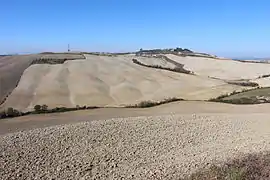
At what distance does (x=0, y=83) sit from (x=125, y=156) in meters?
27.7

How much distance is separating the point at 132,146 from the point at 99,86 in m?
24.9

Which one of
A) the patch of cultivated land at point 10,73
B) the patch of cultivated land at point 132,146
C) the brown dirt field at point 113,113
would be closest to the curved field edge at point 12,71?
the patch of cultivated land at point 10,73

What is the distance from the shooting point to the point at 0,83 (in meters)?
37.0

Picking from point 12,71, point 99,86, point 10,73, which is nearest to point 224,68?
point 99,86

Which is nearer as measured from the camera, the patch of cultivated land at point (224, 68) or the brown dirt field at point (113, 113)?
the brown dirt field at point (113, 113)

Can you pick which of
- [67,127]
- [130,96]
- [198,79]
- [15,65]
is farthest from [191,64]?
[67,127]

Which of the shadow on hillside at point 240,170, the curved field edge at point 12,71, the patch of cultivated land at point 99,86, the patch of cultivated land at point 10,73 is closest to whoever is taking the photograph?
the shadow on hillside at point 240,170

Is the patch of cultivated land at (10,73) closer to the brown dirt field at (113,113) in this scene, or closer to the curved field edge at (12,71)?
the curved field edge at (12,71)

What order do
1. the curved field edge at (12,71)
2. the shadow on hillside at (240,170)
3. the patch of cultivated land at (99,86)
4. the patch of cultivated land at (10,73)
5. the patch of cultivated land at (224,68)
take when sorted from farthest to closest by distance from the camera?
the patch of cultivated land at (224,68)
the patch of cultivated land at (10,73)
the curved field edge at (12,71)
the patch of cultivated land at (99,86)
the shadow on hillside at (240,170)

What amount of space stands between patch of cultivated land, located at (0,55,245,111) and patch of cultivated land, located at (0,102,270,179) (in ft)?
40.8

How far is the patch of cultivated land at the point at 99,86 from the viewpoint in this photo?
1227 inches

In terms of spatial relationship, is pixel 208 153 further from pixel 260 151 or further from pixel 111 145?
pixel 111 145

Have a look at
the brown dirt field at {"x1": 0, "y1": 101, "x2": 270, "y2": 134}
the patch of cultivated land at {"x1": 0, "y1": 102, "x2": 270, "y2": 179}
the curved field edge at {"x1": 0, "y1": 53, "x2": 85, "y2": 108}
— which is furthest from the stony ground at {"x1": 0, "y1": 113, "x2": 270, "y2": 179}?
the curved field edge at {"x1": 0, "y1": 53, "x2": 85, "y2": 108}

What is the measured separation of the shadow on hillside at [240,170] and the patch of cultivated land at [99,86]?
1767 cm
